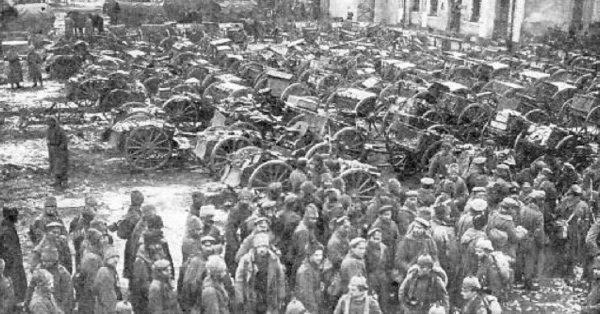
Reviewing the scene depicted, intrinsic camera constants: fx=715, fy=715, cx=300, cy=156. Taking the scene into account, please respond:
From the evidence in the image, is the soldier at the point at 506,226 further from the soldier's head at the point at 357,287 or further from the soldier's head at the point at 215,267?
the soldier's head at the point at 215,267

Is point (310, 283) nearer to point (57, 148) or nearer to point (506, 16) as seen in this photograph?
point (57, 148)

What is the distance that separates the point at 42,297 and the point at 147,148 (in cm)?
767

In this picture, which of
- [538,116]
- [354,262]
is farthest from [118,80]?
[354,262]

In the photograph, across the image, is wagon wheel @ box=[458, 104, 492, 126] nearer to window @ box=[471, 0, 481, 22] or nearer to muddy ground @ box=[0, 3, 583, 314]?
muddy ground @ box=[0, 3, 583, 314]

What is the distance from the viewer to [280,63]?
843 inches

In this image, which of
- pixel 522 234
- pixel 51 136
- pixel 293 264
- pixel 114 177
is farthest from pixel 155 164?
pixel 522 234

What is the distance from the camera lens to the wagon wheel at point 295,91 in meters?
15.7

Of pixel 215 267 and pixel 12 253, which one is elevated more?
pixel 215 267

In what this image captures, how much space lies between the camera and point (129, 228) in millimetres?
8594

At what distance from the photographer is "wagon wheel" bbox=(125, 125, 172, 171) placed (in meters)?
13.7

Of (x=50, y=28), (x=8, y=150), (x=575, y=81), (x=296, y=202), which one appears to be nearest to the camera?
(x=296, y=202)

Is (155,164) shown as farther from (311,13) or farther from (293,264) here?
(311,13)

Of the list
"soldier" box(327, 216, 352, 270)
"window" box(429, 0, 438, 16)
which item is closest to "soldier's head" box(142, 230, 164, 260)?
"soldier" box(327, 216, 352, 270)

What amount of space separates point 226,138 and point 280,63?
29.6 ft
